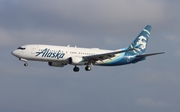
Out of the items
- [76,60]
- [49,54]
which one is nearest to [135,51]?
[76,60]

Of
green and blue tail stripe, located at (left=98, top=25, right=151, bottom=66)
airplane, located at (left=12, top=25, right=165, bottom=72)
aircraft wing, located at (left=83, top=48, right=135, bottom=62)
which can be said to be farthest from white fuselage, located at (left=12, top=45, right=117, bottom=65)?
green and blue tail stripe, located at (left=98, top=25, right=151, bottom=66)

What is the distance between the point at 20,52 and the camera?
311 ft

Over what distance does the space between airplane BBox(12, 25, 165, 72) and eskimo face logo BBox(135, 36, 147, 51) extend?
65.1 inches

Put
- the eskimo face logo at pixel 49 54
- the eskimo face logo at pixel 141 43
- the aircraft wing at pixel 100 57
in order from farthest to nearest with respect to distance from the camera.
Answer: the eskimo face logo at pixel 141 43, the aircraft wing at pixel 100 57, the eskimo face logo at pixel 49 54

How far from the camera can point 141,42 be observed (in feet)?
360

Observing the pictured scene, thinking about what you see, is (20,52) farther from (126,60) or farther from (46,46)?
(126,60)

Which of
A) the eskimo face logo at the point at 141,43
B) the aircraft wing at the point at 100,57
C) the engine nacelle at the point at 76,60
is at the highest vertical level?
the eskimo face logo at the point at 141,43

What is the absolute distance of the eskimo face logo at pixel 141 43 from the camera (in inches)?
4260

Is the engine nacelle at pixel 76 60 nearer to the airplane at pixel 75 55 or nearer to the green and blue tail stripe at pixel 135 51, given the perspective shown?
the airplane at pixel 75 55

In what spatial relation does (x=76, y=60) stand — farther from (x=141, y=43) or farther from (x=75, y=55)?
(x=141, y=43)

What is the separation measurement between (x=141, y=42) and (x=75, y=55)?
17861 mm

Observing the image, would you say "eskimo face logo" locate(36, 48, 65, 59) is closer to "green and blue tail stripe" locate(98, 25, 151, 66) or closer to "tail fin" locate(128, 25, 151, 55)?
"green and blue tail stripe" locate(98, 25, 151, 66)

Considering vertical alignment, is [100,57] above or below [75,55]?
below

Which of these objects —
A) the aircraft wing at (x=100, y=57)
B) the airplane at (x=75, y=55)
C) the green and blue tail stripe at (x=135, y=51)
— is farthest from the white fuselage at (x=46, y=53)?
the green and blue tail stripe at (x=135, y=51)
